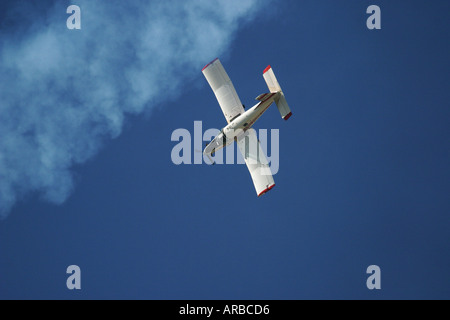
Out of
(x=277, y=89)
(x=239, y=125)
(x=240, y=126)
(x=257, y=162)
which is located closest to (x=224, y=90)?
(x=239, y=125)

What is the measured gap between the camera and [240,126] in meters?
50.0

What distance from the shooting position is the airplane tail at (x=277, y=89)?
160ft

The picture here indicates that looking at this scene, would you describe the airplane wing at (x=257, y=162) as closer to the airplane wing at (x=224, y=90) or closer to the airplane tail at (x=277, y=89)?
the airplane wing at (x=224, y=90)

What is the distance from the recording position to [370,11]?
5622cm

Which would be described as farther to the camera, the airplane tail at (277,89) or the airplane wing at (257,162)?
the airplane wing at (257,162)

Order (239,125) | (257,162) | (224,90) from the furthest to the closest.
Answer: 1. (257,162)
2. (224,90)
3. (239,125)

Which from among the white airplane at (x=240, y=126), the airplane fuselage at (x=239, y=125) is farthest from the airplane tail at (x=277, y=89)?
the airplane fuselage at (x=239, y=125)

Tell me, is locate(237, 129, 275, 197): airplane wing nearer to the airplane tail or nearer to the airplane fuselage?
the airplane fuselage

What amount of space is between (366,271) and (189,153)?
22798mm

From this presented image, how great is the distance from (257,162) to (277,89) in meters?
6.92

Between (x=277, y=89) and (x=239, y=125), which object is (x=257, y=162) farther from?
(x=277, y=89)

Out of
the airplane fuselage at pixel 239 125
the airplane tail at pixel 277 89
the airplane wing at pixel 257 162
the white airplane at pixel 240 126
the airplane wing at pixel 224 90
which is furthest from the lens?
the airplane wing at pixel 257 162

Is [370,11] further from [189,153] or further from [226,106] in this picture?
[189,153]
